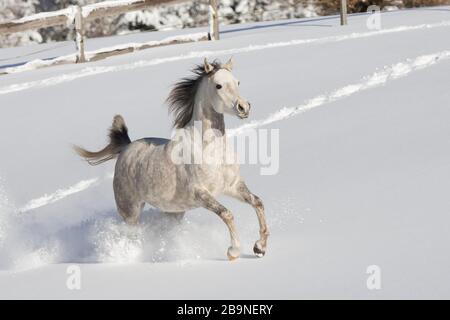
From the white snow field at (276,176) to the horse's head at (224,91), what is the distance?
1.00 meters

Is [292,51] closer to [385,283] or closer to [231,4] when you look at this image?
[231,4]

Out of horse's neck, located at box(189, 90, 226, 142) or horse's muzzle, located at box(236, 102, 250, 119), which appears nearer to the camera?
horse's muzzle, located at box(236, 102, 250, 119)

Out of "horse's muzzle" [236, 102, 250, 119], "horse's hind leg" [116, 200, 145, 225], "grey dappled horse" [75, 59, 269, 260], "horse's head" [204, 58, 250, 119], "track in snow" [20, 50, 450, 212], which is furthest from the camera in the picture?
"track in snow" [20, 50, 450, 212]

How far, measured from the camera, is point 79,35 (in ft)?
47.7

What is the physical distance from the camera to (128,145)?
7.32 metres

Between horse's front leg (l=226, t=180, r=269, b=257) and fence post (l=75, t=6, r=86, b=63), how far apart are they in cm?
856

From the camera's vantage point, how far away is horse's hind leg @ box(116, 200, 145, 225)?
282 inches

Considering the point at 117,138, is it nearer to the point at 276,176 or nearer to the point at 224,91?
the point at 224,91

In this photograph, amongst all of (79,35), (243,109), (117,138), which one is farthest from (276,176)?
(79,35)

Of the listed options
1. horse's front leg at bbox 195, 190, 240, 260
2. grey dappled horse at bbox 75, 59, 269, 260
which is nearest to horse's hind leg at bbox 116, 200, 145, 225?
grey dappled horse at bbox 75, 59, 269, 260

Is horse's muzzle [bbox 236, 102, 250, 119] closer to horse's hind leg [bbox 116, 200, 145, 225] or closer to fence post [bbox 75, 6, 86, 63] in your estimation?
horse's hind leg [bbox 116, 200, 145, 225]

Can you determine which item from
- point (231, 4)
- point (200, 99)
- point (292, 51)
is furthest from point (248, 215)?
point (231, 4)

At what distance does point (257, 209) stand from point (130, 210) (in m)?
1.18

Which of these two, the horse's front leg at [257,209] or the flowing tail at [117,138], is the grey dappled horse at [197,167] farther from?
the flowing tail at [117,138]
